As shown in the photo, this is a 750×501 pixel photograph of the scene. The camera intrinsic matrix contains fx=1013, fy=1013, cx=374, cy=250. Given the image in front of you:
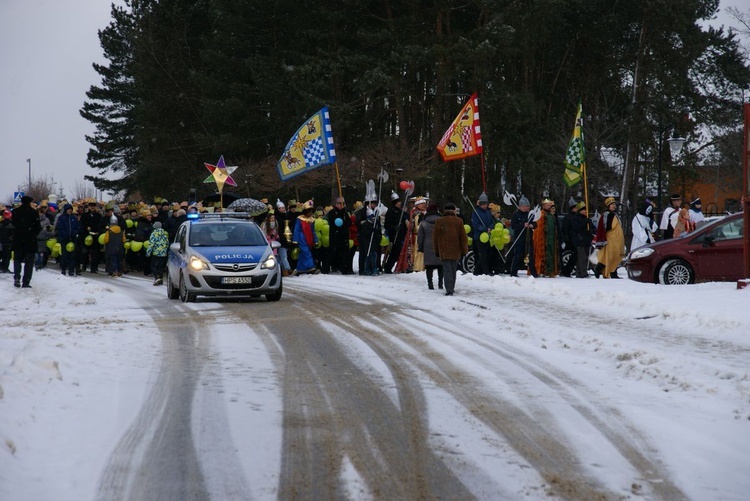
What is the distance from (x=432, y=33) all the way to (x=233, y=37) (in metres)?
11.5

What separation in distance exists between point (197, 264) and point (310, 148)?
10625 mm

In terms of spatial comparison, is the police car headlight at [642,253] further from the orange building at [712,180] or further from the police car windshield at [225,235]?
the orange building at [712,180]

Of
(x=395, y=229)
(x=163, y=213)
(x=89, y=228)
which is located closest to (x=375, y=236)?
(x=395, y=229)

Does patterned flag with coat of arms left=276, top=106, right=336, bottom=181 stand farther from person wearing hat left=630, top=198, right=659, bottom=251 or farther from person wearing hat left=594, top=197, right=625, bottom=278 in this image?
person wearing hat left=630, top=198, right=659, bottom=251

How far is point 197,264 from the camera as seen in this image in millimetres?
17328

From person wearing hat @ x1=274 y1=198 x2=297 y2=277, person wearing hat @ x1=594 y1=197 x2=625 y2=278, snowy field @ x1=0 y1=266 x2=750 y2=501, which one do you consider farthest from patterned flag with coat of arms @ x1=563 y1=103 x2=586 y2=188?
person wearing hat @ x1=274 y1=198 x2=297 y2=277

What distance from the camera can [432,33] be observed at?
46781 mm

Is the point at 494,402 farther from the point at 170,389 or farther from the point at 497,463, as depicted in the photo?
the point at 170,389

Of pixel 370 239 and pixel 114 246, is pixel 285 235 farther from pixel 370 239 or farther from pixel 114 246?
pixel 114 246

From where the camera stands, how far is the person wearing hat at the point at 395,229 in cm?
2595

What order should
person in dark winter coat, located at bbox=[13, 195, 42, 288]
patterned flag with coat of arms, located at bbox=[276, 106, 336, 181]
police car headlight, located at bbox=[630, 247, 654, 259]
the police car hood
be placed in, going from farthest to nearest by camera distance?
patterned flag with coat of arms, located at bbox=[276, 106, 336, 181] < person in dark winter coat, located at bbox=[13, 195, 42, 288] < police car headlight, located at bbox=[630, 247, 654, 259] < the police car hood

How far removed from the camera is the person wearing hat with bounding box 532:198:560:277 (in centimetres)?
2336

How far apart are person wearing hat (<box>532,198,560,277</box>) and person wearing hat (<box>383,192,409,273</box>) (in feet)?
13.0

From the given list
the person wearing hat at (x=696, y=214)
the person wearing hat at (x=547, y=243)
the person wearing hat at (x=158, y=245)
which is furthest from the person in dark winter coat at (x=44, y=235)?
the person wearing hat at (x=696, y=214)
